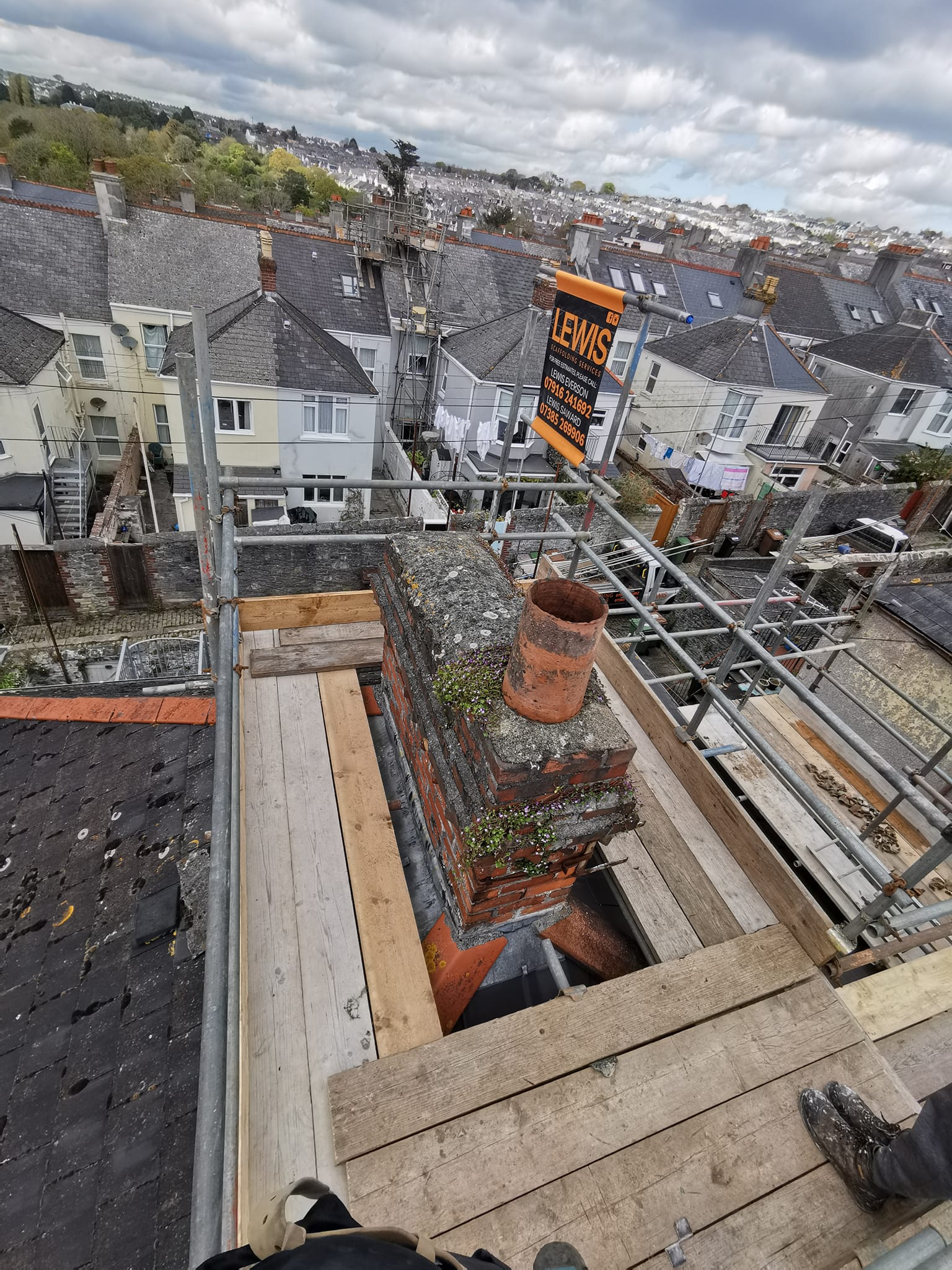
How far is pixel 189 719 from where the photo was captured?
5793 mm

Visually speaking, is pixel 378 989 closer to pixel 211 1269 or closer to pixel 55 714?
pixel 211 1269

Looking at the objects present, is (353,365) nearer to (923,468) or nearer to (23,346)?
(23,346)

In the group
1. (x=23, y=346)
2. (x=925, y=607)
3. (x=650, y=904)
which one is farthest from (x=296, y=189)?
(x=650, y=904)

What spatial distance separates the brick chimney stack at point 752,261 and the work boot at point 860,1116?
41372mm

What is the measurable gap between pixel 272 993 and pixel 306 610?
3129 mm

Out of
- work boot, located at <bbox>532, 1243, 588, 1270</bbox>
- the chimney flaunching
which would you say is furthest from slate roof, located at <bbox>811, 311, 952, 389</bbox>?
work boot, located at <bbox>532, 1243, 588, 1270</bbox>

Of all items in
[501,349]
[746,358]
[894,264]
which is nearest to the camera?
[501,349]

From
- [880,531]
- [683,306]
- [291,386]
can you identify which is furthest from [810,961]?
[683,306]

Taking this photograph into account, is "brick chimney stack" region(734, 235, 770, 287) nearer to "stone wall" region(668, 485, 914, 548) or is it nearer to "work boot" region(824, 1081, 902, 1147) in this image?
"stone wall" region(668, 485, 914, 548)

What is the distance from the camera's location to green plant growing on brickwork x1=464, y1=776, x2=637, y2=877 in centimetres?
262

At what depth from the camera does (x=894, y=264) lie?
135 ft

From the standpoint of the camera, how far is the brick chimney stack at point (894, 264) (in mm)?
40625

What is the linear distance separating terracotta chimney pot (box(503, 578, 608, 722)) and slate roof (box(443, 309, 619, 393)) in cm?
1961

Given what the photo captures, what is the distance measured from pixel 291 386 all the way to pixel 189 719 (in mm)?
16947
